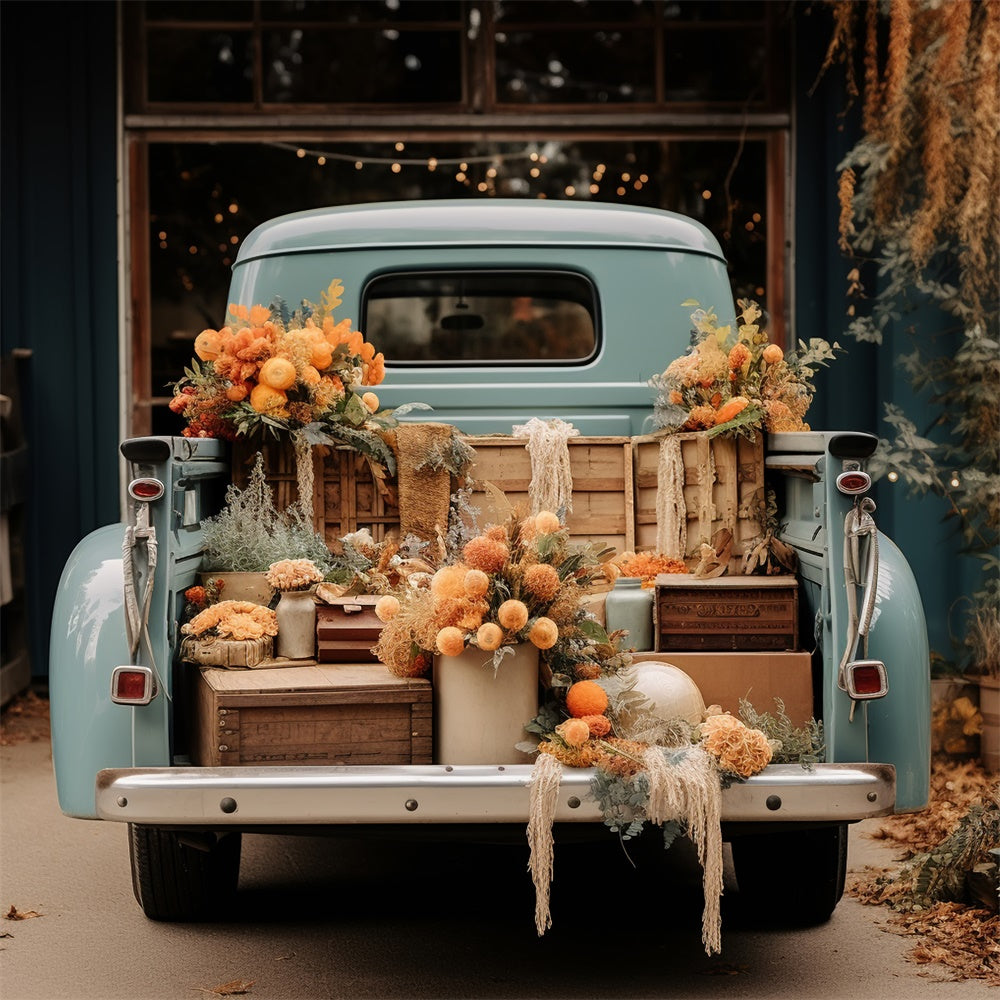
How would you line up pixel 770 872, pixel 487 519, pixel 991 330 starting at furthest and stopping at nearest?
pixel 991 330 < pixel 487 519 < pixel 770 872

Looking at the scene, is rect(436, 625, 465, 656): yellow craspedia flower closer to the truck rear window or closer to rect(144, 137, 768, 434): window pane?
the truck rear window

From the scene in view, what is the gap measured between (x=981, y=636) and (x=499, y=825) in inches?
147

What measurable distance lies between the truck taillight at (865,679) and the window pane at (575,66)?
17.2 feet

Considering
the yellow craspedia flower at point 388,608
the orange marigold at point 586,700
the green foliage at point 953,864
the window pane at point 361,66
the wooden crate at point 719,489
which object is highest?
the window pane at point 361,66

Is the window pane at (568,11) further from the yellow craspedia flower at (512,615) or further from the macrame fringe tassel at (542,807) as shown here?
the macrame fringe tassel at (542,807)

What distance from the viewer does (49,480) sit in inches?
306

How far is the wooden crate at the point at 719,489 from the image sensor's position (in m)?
4.24

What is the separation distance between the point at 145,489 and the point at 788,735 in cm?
170

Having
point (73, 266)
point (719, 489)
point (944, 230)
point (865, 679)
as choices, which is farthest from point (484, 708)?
point (73, 266)

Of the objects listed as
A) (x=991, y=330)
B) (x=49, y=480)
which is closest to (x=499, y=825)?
(x=991, y=330)

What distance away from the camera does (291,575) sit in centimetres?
375

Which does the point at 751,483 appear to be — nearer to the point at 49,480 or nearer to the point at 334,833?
the point at 334,833

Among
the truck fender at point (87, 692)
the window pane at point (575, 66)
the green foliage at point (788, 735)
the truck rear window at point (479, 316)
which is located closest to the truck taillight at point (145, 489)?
the truck fender at point (87, 692)

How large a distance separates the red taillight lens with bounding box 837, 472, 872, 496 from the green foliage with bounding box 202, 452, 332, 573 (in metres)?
1.55
